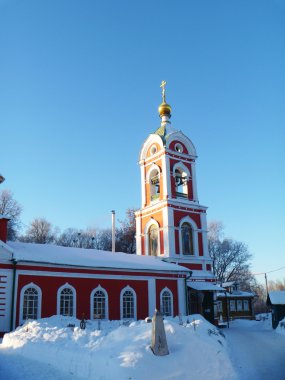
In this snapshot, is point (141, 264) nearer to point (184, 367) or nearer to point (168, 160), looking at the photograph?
point (168, 160)

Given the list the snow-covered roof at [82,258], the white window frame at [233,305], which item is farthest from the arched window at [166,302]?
the white window frame at [233,305]

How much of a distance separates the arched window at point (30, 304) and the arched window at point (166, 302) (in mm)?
7084

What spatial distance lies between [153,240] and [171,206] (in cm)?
275

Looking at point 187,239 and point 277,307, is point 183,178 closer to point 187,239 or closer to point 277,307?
point 187,239

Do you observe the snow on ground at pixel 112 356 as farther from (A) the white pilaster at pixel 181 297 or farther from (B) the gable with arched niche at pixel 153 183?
(B) the gable with arched niche at pixel 153 183

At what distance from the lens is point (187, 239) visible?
26.3 metres

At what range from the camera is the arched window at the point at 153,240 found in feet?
86.6

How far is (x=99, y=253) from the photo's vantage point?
22094 mm

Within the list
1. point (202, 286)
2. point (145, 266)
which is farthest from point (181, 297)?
point (145, 266)

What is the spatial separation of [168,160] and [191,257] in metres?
6.50

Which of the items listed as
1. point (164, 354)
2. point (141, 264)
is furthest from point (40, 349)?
point (141, 264)

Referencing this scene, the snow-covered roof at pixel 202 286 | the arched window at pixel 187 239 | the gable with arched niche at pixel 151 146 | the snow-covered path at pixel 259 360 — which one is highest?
the gable with arched niche at pixel 151 146

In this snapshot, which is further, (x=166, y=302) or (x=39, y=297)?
(x=166, y=302)

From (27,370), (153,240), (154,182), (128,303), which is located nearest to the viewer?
(27,370)
